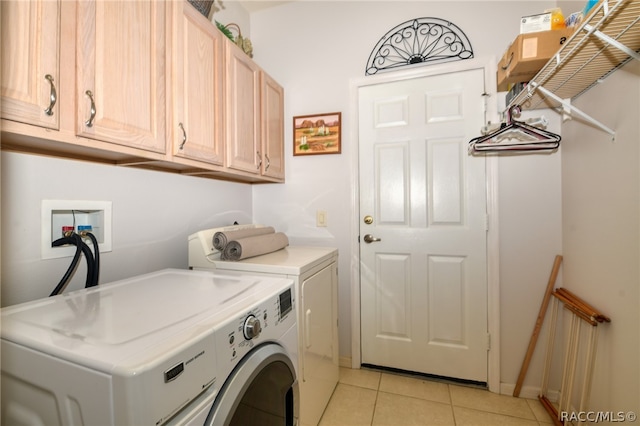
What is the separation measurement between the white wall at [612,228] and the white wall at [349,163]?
0.20 m

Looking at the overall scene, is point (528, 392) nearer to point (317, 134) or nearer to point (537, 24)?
point (537, 24)

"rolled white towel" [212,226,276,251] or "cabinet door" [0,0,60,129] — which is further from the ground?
"cabinet door" [0,0,60,129]

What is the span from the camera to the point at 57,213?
1064 millimetres

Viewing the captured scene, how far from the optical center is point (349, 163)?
2080 millimetres

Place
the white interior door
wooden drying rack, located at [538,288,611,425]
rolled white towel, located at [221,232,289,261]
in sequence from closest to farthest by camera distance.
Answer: wooden drying rack, located at [538,288,611,425]
rolled white towel, located at [221,232,289,261]
the white interior door

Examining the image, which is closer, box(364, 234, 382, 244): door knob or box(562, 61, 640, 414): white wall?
box(562, 61, 640, 414): white wall

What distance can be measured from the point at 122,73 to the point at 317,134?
1.35m

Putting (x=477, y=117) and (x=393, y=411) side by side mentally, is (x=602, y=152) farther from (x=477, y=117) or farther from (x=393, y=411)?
(x=393, y=411)

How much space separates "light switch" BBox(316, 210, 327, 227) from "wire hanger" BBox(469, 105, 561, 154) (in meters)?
1.07

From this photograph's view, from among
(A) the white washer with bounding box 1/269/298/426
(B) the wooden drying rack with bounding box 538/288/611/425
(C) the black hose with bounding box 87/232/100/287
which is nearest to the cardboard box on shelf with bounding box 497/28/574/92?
(B) the wooden drying rack with bounding box 538/288/611/425

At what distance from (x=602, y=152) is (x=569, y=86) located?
1.26ft

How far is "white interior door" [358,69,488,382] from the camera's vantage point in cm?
184

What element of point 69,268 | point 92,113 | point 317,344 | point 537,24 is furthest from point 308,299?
point 537,24

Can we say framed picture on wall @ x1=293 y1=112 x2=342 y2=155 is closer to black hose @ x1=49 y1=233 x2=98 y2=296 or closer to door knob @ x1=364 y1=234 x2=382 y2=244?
door knob @ x1=364 y1=234 x2=382 y2=244
